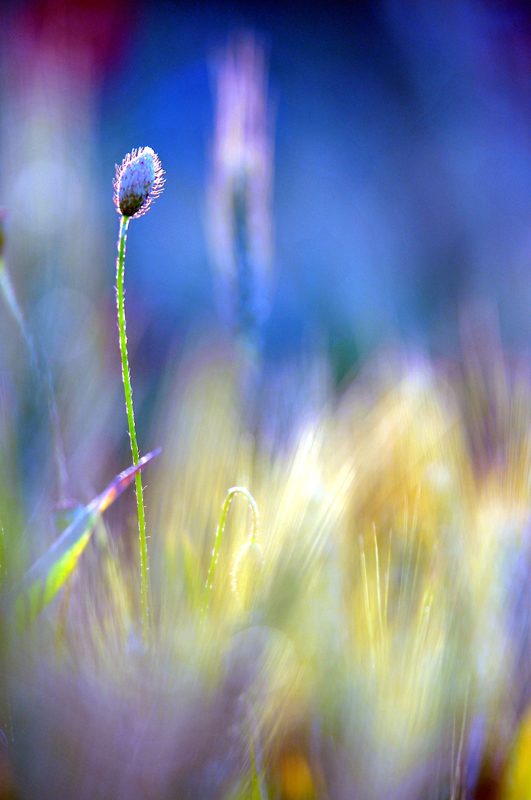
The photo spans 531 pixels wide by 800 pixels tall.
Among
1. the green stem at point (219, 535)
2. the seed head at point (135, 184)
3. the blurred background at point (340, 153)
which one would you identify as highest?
the blurred background at point (340, 153)

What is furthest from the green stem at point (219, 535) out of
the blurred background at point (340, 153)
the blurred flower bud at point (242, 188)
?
the blurred background at point (340, 153)

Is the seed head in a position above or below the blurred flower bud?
below

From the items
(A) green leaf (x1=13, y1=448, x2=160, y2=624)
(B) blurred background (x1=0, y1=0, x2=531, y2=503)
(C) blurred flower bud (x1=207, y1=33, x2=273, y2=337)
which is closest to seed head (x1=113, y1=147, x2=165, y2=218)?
(A) green leaf (x1=13, y1=448, x2=160, y2=624)

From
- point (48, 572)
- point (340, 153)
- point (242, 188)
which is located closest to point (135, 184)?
point (48, 572)

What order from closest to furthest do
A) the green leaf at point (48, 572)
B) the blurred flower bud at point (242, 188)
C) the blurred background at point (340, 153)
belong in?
1. the green leaf at point (48, 572)
2. the blurred flower bud at point (242, 188)
3. the blurred background at point (340, 153)

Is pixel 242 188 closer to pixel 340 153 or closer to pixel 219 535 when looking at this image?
pixel 219 535

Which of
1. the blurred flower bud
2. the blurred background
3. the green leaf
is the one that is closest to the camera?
the green leaf

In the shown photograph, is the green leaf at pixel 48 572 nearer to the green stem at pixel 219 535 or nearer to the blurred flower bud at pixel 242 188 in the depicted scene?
the green stem at pixel 219 535

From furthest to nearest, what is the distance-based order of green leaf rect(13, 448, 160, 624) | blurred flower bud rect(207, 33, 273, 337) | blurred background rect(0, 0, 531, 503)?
blurred background rect(0, 0, 531, 503)
blurred flower bud rect(207, 33, 273, 337)
green leaf rect(13, 448, 160, 624)

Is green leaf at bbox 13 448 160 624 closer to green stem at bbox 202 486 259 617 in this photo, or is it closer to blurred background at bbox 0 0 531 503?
green stem at bbox 202 486 259 617

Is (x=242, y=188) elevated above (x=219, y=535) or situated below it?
above

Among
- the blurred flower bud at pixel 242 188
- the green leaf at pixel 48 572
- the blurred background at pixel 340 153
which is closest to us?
the green leaf at pixel 48 572

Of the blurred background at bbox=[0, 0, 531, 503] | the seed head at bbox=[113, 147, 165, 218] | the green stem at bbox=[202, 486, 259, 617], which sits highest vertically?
the blurred background at bbox=[0, 0, 531, 503]
